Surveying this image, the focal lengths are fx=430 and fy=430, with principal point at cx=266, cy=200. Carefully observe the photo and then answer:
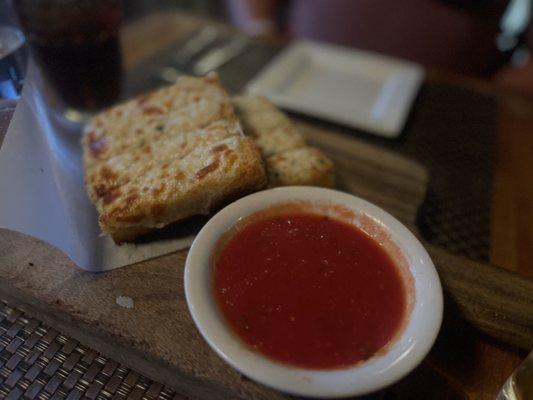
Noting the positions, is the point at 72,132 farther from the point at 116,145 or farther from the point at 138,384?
the point at 138,384

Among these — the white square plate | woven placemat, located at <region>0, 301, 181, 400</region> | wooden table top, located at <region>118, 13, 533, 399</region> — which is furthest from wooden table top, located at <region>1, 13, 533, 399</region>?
woven placemat, located at <region>0, 301, 181, 400</region>

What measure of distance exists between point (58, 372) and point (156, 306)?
1.13ft

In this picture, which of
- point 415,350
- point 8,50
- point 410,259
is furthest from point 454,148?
point 8,50

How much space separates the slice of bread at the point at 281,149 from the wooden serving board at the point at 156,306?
47 centimetres

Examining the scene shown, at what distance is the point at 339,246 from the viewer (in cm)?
131

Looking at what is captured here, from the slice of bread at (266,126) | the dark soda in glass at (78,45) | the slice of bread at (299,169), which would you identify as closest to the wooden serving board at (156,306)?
the slice of bread at (299,169)

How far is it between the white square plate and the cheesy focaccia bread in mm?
744

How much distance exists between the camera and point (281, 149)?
1.72m

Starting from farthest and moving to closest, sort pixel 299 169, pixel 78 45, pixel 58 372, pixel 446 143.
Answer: pixel 446 143 → pixel 78 45 → pixel 299 169 → pixel 58 372

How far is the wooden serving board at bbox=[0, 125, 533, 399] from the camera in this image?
1193 mm

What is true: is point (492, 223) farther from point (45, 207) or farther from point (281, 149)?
point (45, 207)

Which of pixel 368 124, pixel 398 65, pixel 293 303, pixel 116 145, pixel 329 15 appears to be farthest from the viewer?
pixel 329 15

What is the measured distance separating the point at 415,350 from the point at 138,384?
2.63ft

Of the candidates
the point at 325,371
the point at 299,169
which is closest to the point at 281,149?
the point at 299,169
